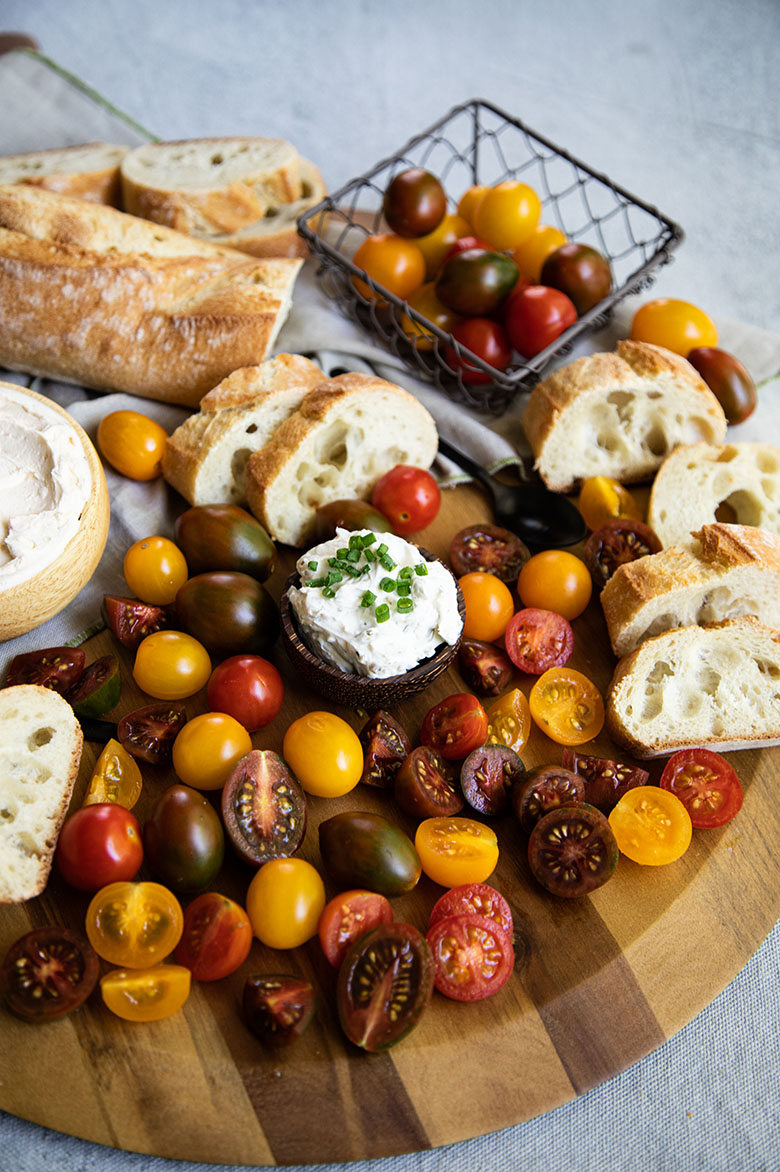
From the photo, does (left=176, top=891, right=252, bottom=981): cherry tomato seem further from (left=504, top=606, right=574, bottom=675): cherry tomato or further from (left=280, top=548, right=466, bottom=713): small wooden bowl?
(left=504, top=606, right=574, bottom=675): cherry tomato

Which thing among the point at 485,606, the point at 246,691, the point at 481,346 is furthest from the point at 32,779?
the point at 481,346

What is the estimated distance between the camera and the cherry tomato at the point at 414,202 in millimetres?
3469

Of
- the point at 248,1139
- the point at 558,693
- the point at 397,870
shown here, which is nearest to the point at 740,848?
the point at 558,693

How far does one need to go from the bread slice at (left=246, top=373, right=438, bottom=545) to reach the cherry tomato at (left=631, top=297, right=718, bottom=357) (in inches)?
39.9

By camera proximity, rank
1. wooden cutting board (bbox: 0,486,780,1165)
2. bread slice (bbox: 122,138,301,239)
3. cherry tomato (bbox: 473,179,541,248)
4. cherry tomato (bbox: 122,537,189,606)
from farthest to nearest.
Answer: bread slice (bbox: 122,138,301,239), cherry tomato (bbox: 473,179,541,248), cherry tomato (bbox: 122,537,189,606), wooden cutting board (bbox: 0,486,780,1165)

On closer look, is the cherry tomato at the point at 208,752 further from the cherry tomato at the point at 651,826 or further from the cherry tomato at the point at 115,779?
the cherry tomato at the point at 651,826

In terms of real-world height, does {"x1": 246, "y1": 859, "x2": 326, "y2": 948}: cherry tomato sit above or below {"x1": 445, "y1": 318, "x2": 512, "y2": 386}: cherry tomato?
below

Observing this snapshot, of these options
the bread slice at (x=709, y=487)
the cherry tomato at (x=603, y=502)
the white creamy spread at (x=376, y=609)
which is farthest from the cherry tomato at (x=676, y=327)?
the white creamy spread at (x=376, y=609)

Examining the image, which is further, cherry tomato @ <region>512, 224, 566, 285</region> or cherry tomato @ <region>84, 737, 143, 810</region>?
cherry tomato @ <region>512, 224, 566, 285</region>

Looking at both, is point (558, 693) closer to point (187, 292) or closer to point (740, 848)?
point (740, 848)

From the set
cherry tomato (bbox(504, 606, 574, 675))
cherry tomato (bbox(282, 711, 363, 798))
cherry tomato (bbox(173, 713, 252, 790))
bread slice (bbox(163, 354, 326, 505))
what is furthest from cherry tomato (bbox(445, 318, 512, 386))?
cherry tomato (bbox(173, 713, 252, 790))

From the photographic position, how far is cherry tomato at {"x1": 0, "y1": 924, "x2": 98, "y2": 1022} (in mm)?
2090

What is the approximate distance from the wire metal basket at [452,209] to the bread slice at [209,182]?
0.23 metres

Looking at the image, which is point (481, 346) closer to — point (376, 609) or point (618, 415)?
point (618, 415)
